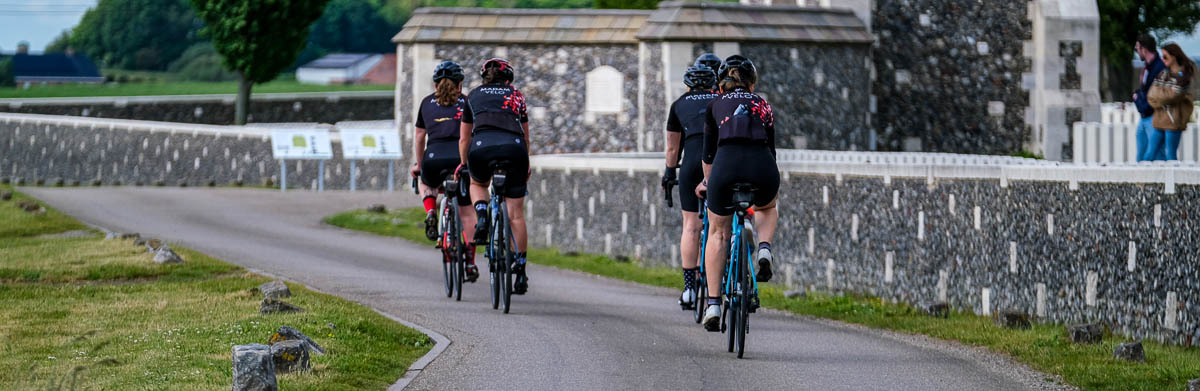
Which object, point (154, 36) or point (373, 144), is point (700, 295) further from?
point (154, 36)

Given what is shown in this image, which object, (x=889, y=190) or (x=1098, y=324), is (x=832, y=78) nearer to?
(x=889, y=190)

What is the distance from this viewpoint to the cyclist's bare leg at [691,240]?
11.8 metres

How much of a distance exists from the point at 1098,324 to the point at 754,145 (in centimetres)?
291

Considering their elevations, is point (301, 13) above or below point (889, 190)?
above

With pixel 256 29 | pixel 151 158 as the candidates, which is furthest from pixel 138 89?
pixel 151 158

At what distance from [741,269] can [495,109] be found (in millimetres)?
3234

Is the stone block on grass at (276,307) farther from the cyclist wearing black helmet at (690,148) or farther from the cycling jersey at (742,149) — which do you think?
the cycling jersey at (742,149)

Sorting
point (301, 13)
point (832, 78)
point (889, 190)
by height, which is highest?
point (301, 13)

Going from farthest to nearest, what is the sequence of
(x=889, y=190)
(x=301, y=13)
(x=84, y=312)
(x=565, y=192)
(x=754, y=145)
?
(x=301, y=13) → (x=565, y=192) → (x=889, y=190) → (x=84, y=312) → (x=754, y=145)

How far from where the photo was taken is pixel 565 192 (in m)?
22.0

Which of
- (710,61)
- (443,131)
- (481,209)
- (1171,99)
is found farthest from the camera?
(1171,99)

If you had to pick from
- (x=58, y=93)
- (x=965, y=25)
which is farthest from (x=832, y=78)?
(x=58, y=93)

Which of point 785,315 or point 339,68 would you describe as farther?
point 339,68

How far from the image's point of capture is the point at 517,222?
12883mm
